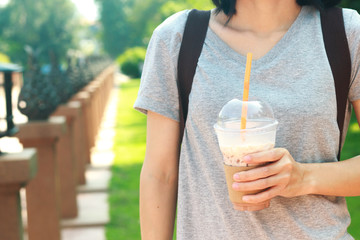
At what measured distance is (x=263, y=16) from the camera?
2029 mm

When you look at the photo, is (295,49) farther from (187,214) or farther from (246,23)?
(187,214)

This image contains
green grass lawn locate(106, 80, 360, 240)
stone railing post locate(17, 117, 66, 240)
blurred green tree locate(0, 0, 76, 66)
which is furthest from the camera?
blurred green tree locate(0, 0, 76, 66)

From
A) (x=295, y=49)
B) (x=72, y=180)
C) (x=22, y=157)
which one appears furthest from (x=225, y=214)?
(x=72, y=180)

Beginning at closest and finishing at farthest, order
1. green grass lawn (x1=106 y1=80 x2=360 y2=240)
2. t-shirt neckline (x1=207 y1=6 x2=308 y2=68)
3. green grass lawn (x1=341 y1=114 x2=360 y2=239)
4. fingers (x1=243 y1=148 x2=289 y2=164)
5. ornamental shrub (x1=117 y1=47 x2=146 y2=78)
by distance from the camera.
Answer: fingers (x1=243 y1=148 x2=289 y2=164) < t-shirt neckline (x1=207 y1=6 x2=308 y2=68) < green grass lawn (x1=341 y1=114 x2=360 y2=239) < green grass lawn (x1=106 y1=80 x2=360 y2=240) < ornamental shrub (x1=117 y1=47 x2=146 y2=78)

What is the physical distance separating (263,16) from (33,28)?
3124 inches

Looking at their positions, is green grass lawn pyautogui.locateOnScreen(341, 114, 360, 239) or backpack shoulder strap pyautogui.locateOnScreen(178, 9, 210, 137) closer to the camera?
backpack shoulder strap pyautogui.locateOnScreen(178, 9, 210, 137)

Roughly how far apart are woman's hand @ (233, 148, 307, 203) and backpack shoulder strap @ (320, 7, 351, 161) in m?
0.31

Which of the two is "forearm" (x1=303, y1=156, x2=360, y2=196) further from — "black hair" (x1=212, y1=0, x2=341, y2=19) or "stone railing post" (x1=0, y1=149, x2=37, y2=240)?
"stone railing post" (x1=0, y1=149, x2=37, y2=240)

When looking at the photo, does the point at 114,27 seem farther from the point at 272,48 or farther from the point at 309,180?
the point at 309,180

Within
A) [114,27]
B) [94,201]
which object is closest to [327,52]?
[94,201]

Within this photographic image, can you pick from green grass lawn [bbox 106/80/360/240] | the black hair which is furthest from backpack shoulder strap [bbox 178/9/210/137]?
green grass lawn [bbox 106/80/360/240]

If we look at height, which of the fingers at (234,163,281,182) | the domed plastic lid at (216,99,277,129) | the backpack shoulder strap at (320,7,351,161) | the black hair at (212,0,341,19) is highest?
the black hair at (212,0,341,19)

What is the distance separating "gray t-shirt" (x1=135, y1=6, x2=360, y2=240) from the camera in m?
1.84

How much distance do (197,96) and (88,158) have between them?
9.04m
